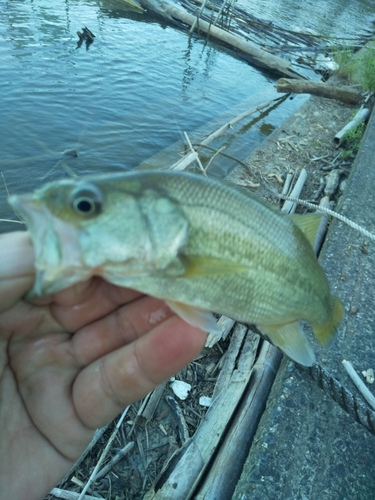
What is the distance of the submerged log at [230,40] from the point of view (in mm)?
20578

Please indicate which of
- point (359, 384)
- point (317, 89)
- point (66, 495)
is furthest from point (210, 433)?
point (317, 89)

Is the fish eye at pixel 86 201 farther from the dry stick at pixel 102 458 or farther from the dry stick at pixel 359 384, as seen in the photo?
the dry stick at pixel 359 384

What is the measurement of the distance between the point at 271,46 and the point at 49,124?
62.7ft

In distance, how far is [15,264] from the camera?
206cm

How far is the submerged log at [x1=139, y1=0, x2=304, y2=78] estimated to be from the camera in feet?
67.5

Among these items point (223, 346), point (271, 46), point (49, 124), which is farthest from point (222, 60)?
point (223, 346)

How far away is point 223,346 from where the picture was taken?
181 inches

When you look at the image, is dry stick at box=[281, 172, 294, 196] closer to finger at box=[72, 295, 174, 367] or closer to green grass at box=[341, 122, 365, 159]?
green grass at box=[341, 122, 365, 159]

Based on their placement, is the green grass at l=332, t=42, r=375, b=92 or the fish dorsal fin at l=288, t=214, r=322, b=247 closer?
the fish dorsal fin at l=288, t=214, r=322, b=247

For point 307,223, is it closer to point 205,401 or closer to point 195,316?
point 195,316

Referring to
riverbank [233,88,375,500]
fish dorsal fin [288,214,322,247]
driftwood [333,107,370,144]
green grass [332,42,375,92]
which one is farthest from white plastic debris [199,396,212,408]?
green grass [332,42,375,92]

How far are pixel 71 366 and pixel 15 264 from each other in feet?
3.09

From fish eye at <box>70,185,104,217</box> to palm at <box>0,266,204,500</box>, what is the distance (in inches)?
23.9

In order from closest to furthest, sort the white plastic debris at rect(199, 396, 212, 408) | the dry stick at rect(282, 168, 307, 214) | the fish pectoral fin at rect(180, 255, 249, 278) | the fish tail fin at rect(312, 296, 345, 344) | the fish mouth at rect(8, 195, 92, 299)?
the fish mouth at rect(8, 195, 92, 299) → the fish pectoral fin at rect(180, 255, 249, 278) → the fish tail fin at rect(312, 296, 345, 344) → the white plastic debris at rect(199, 396, 212, 408) → the dry stick at rect(282, 168, 307, 214)
